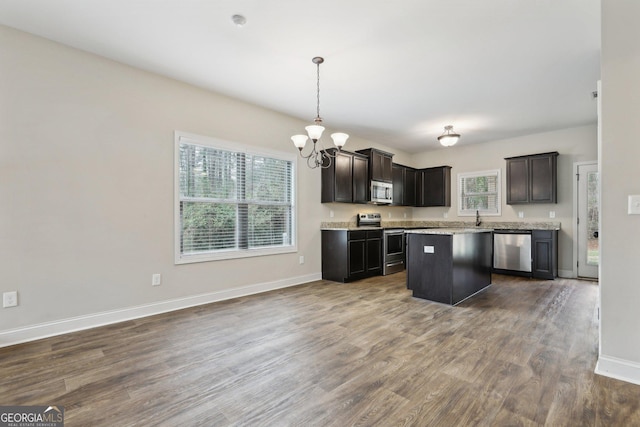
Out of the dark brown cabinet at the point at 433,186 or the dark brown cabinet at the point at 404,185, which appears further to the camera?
the dark brown cabinet at the point at 433,186

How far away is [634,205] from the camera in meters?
2.03

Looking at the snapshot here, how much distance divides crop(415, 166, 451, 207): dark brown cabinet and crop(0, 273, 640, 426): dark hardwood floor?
385cm

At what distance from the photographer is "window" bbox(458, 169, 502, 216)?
256 inches

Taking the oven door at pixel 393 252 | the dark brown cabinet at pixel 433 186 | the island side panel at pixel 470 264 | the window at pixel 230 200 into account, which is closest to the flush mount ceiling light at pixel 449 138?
the island side panel at pixel 470 264

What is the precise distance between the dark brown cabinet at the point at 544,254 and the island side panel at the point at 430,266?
291cm

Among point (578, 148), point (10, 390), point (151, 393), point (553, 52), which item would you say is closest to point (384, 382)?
point (151, 393)

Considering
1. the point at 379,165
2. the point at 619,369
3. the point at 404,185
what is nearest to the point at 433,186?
the point at 404,185

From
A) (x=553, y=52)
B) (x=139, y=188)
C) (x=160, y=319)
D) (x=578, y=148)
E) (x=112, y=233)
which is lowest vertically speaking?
(x=160, y=319)

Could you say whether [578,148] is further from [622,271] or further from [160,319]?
[160,319]

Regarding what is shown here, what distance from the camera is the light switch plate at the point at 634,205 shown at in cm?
202

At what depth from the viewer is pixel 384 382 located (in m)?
2.04

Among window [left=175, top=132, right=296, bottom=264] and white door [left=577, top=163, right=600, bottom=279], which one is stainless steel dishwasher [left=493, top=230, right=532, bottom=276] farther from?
window [left=175, top=132, right=296, bottom=264]

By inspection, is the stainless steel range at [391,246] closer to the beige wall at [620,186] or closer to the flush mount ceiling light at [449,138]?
the flush mount ceiling light at [449,138]

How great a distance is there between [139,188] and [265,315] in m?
2.07
